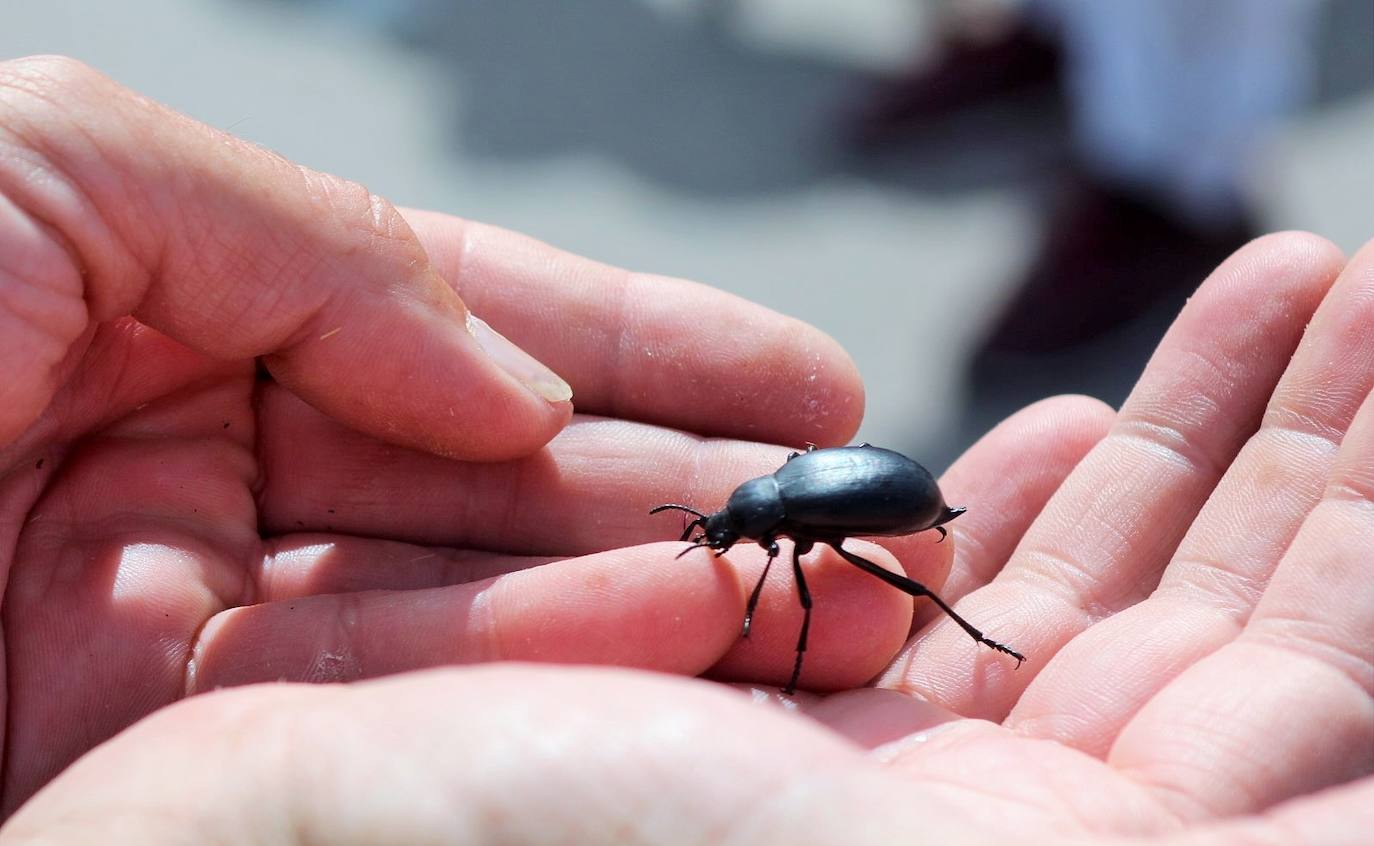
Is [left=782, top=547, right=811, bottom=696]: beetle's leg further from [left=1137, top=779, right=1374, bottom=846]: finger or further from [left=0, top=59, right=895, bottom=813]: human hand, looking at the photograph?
[left=1137, top=779, right=1374, bottom=846]: finger

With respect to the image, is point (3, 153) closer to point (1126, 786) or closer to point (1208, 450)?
point (1126, 786)

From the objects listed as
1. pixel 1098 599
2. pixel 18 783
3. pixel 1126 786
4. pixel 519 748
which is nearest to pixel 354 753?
pixel 519 748

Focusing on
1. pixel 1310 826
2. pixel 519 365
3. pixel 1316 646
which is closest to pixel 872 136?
pixel 519 365

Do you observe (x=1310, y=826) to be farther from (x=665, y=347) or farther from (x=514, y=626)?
(x=665, y=347)

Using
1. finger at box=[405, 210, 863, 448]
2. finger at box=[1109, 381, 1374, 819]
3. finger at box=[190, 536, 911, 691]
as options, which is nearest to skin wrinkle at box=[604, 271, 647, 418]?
finger at box=[405, 210, 863, 448]

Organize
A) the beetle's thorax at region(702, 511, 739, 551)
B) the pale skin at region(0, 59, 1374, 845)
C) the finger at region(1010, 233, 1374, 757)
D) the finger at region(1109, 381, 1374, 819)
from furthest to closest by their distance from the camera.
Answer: the beetle's thorax at region(702, 511, 739, 551) → the finger at region(1010, 233, 1374, 757) → the finger at region(1109, 381, 1374, 819) → the pale skin at region(0, 59, 1374, 845)

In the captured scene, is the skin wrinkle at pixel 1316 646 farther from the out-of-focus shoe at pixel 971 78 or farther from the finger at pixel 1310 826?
the out-of-focus shoe at pixel 971 78

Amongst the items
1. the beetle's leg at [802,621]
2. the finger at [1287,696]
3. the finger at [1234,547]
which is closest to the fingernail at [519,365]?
the beetle's leg at [802,621]
